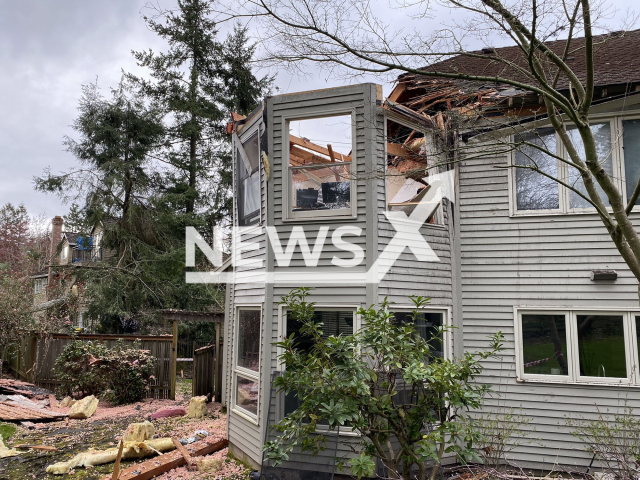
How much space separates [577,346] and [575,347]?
0.03m

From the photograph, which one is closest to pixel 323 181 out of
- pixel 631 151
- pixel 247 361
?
pixel 247 361

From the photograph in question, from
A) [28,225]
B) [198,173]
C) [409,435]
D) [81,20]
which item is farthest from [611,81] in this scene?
[28,225]

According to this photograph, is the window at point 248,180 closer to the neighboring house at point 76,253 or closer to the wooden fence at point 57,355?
the wooden fence at point 57,355

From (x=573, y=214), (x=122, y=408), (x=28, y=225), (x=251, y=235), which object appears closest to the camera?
(x=573, y=214)

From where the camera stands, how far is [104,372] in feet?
35.9

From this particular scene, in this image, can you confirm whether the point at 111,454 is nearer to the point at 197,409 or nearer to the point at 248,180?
the point at 197,409

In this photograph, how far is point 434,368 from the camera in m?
4.23

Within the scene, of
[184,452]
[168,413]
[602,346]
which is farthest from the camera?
[168,413]

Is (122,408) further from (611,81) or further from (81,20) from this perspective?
(611,81)

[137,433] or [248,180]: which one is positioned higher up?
[248,180]

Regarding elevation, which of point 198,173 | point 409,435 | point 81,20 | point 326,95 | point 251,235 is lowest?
point 409,435

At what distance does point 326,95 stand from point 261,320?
3367 mm

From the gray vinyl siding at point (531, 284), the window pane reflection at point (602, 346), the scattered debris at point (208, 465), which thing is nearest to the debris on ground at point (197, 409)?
the scattered debris at point (208, 465)

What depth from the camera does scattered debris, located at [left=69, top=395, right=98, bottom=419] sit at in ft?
31.0
